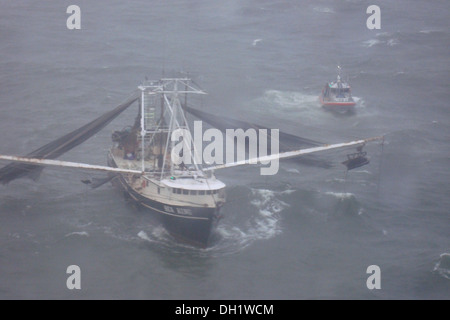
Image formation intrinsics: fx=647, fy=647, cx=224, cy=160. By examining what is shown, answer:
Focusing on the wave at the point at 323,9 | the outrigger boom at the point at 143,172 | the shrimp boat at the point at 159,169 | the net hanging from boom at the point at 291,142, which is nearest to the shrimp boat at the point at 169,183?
the shrimp boat at the point at 159,169

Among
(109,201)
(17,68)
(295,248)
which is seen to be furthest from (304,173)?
(17,68)

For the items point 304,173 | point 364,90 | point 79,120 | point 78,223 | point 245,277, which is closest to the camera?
point 245,277

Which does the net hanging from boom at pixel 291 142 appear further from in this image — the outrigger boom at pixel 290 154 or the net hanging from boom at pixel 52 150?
the net hanging from boom at pixel 52 150

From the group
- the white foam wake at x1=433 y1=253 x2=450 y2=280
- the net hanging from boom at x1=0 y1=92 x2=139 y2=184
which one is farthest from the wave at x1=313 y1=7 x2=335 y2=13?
the white foam wake at x1=433 y1=253 x2=450 y2=280
